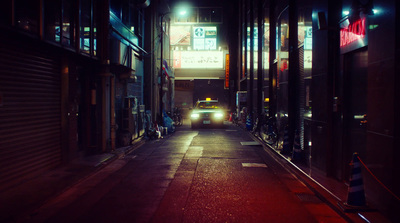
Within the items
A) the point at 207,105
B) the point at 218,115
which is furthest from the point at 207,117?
the point at 207,105

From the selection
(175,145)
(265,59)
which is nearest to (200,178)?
(175,145)

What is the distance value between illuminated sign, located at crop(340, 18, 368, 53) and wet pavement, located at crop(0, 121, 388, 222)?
3.40 metres

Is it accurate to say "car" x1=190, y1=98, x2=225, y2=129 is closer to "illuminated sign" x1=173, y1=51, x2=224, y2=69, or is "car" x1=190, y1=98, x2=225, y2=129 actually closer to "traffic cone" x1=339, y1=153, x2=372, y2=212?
"traffic cone" x1=339, y1=153, x2=372, y2=212

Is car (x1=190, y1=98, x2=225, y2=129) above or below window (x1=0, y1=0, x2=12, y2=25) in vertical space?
below

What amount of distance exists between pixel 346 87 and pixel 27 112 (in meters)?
7.98

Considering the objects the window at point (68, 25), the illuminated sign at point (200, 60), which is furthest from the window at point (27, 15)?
the illuminated sign at point (200, 60)

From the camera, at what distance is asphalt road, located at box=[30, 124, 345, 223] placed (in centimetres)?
568

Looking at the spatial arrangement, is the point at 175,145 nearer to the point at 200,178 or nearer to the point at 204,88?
the point at 200,178

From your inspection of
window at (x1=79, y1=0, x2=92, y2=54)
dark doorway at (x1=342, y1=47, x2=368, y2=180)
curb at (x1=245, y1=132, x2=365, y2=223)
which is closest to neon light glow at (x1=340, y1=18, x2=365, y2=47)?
dark doorway at (x1=342, y1=47, x2=368, y2=180)

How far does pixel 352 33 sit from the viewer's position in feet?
24.7

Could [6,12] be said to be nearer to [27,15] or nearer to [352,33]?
[27,15]

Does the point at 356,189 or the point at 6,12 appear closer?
A: the point at 356,189

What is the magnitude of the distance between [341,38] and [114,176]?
6844mm

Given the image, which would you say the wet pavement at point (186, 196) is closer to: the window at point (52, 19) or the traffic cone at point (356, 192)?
the traffic cone at point (356, 192)
